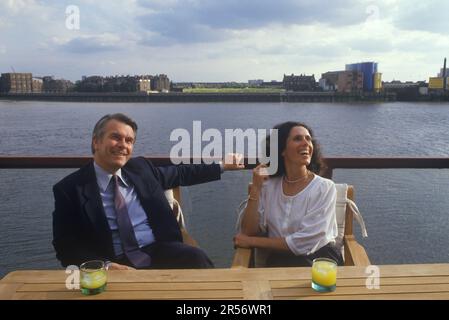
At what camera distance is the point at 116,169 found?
7.80 ft

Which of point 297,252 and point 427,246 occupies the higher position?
point 297,252

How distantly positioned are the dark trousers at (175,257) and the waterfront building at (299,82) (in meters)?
115

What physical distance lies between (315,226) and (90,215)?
1.17m

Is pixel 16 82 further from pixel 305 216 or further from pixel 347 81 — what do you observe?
pixel 305 216

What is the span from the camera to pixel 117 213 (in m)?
2.34

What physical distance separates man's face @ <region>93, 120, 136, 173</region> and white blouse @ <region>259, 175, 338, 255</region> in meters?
0.85

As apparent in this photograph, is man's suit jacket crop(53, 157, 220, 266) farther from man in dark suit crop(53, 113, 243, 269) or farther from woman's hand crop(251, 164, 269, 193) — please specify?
woman's hand crop(251, 164, 269, 193)

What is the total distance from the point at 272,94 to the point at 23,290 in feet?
334

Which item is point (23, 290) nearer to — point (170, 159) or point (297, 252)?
point (297, 252)

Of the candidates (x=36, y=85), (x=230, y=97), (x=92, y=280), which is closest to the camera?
(x=92, y=280)

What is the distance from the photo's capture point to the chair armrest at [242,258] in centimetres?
232

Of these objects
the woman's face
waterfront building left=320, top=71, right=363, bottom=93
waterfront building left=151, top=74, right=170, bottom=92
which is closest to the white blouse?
the woman's face

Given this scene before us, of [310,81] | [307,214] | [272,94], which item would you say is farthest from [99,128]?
[310,81]

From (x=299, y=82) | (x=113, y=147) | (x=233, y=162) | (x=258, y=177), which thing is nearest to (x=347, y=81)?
(x=299, y=82)
